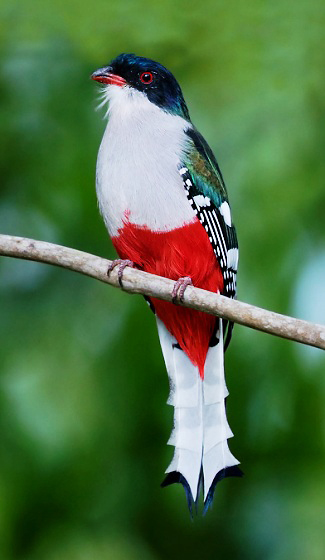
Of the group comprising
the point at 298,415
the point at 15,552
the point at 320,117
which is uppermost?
the point at 320,117

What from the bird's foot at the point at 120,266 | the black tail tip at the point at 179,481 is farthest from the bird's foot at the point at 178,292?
the black tail tip at the point at 179,481

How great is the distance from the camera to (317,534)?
4.28 meters

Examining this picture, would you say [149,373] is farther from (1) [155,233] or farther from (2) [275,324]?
(2) [275,324]

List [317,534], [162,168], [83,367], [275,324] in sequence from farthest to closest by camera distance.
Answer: [83,367] → [317,534] → [162,168] → [275,324]

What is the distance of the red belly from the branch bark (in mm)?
289

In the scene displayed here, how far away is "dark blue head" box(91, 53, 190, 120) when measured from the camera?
4.00 m

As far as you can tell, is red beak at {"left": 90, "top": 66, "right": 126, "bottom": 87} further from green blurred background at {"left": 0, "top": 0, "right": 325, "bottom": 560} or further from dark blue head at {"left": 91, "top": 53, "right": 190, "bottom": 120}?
green blurred background at {"left": 0, "top": 0, "right": 325, "bottom": 560}

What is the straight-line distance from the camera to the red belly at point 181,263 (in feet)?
12.8

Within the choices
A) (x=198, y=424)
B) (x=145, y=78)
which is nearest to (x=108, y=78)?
(x=145, y=78)

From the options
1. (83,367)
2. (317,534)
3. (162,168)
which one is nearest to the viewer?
(162,168)

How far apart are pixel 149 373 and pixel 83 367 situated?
326 mm

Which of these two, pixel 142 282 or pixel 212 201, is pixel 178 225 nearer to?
pixel 212 201

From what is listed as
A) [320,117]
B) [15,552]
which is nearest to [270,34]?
[320,117]

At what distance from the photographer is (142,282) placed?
11.7 ft
